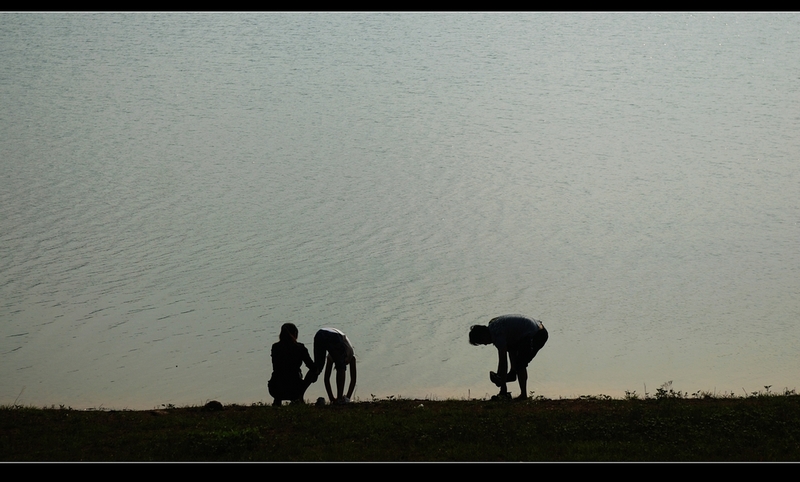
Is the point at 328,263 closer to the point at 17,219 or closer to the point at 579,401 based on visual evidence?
the point at 17,219

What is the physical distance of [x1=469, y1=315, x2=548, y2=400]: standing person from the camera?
13.4m

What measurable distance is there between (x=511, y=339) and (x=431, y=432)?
2.19 metres

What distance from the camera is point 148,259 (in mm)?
24734

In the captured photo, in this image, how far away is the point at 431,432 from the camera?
11.9 metres

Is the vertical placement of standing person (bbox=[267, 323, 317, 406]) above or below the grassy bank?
above

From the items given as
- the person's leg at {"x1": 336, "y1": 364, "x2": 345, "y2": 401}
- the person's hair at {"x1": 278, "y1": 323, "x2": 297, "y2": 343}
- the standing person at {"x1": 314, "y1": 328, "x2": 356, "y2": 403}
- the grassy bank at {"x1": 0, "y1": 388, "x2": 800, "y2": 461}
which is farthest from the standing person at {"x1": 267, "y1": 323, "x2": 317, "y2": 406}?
the grassy bank at {"x1": 0, "y1": 388, "x2": 800, "y2": 461}

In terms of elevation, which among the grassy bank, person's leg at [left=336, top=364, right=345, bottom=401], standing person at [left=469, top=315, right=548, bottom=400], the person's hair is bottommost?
the grassy bank

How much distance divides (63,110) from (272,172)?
9108 millimetres

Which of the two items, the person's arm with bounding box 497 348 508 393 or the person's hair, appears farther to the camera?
the person's hair

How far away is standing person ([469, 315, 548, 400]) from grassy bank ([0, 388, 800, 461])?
603 mm

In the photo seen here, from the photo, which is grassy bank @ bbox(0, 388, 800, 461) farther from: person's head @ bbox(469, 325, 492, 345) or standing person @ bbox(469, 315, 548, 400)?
person's head @ bbox(469, 325, 492, 345)

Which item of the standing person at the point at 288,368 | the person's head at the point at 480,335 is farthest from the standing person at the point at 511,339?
the standing person at the point at 288,368

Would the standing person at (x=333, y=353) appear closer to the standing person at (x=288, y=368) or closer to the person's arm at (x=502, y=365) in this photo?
the standing person at (x=288, y=368)

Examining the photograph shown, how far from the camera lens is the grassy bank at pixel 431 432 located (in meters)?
11.2
